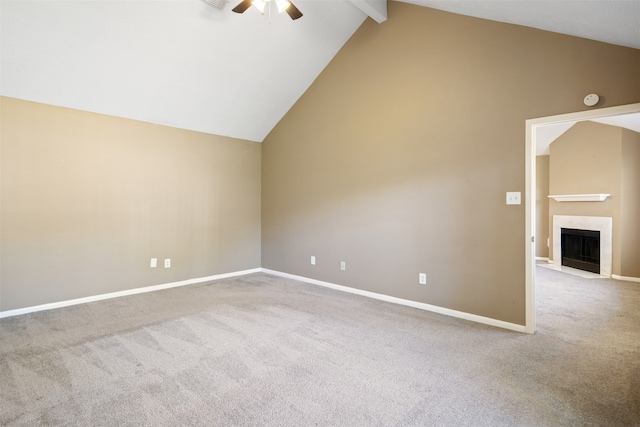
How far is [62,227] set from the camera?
11.7 feet

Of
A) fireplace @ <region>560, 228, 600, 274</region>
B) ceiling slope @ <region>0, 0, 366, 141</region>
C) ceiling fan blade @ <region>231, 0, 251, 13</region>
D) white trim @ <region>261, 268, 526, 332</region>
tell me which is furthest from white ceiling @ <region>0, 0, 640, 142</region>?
fireplace @ <region>560, 228, 600, 274</region>

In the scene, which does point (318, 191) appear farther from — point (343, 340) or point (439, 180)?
point (343, 340)

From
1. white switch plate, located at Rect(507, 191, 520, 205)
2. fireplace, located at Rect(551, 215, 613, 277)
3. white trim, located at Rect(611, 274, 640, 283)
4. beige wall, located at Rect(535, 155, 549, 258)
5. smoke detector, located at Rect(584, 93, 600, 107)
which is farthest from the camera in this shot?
beige wall, located at Rect(535, 155, 549, 258)

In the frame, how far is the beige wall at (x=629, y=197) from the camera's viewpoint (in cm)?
506

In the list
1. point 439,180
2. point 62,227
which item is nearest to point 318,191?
point 439,180

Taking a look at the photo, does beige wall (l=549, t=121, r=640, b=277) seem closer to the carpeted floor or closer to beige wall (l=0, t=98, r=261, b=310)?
the carpeted floor

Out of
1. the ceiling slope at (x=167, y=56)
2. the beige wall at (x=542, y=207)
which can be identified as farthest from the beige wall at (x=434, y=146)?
the beige wall at (x=542, y=207)

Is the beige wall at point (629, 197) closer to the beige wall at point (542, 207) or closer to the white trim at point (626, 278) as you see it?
the white trim at point (626, 278)

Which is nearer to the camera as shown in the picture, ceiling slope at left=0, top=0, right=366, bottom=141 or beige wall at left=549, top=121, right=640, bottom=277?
ceiling slope at left=0, top=0, right=366, bottom=141

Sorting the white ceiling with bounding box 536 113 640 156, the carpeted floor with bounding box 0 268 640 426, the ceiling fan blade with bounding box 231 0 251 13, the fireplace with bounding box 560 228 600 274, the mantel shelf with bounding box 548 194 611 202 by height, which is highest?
the ceiling fan blade with bounding box 231 0 251 13

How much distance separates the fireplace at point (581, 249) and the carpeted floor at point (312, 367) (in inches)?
99.2

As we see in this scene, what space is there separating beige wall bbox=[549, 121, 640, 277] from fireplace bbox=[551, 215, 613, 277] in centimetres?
7

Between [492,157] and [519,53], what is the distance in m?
0.97

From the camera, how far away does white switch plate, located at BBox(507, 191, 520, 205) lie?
2.84 meters
